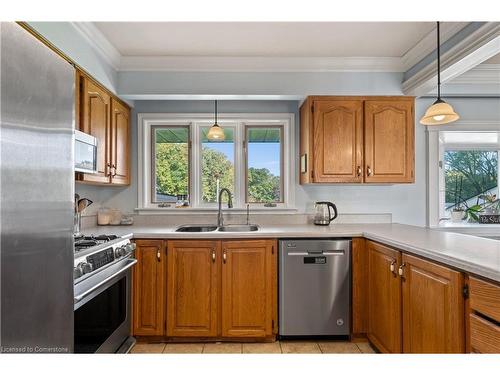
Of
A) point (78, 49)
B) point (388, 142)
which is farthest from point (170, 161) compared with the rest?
point (388, 142)

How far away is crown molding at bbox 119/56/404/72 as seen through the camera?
282 cm

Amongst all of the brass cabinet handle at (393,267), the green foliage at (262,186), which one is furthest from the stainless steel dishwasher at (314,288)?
the green foliage at (262,186)

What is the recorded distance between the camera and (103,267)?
1801 mm

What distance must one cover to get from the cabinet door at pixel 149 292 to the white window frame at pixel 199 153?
2.50 feet

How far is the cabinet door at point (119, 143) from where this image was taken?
8.88 ft

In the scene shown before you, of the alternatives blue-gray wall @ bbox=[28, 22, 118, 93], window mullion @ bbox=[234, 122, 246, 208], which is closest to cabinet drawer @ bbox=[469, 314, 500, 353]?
window mullion @ bbox=[234, 122, 246, 208]

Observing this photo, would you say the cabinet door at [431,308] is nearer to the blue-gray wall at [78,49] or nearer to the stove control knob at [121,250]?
the stove control knob at [121,250]

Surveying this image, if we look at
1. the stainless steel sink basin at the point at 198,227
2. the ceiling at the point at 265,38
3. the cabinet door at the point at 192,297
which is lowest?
the cabinet door at the point at 192,297

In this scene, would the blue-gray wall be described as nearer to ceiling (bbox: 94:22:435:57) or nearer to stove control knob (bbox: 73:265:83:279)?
ceiling (bbox: 94:22:435:57)

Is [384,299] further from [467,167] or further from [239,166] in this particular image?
[467,167]

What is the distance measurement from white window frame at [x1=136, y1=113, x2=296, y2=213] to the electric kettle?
9.7 inches
